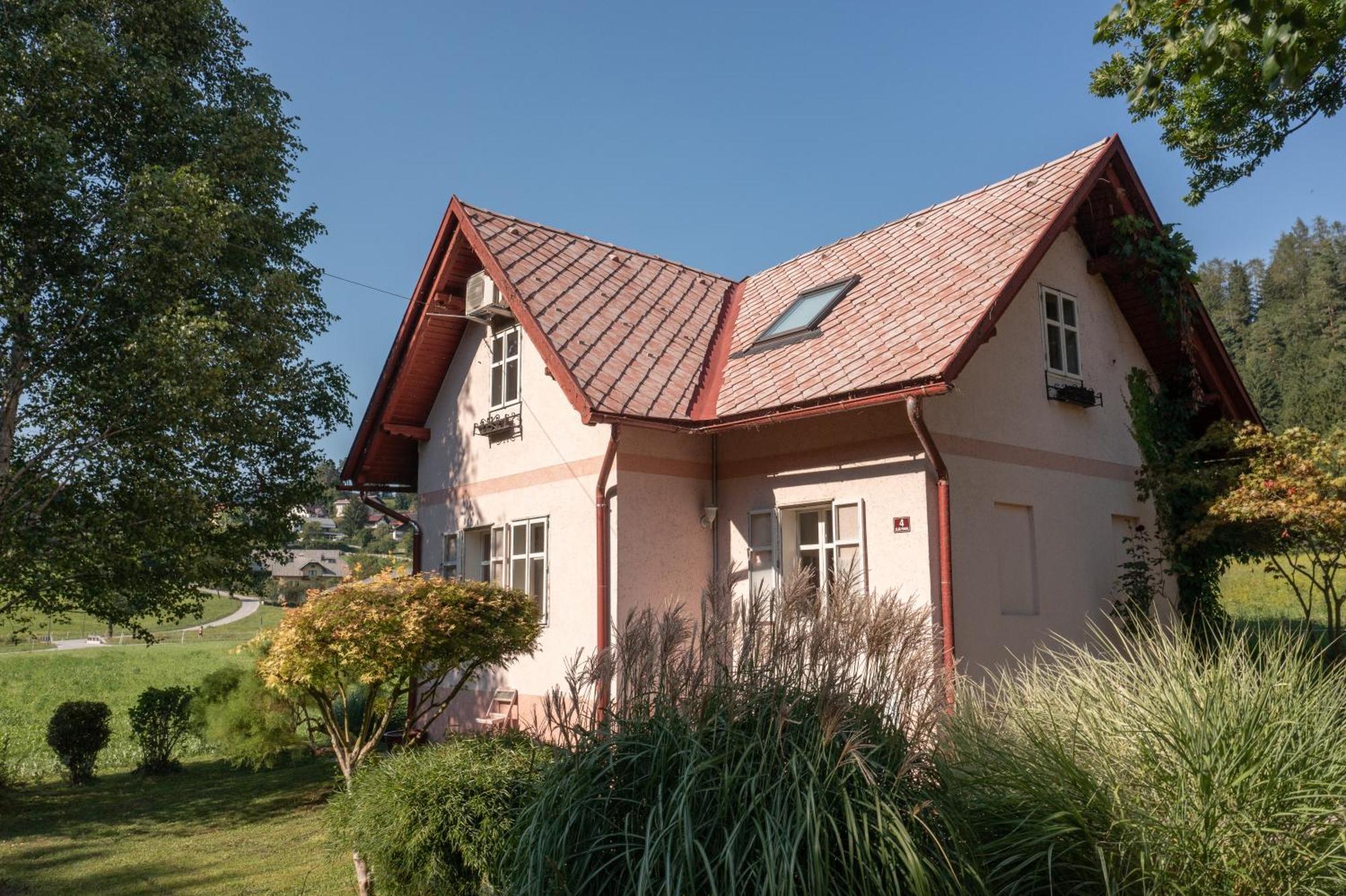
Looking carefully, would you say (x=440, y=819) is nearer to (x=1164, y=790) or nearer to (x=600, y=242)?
(x=1164, y=790)

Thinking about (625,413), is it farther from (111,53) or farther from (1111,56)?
(111,53)

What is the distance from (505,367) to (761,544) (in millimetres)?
4572

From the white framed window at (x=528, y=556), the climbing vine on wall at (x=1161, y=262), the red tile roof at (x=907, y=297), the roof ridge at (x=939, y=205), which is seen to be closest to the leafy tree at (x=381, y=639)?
the white framed window at (x=528, y=556)

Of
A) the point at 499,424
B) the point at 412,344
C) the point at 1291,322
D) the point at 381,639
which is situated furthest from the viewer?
the point at 1291,322

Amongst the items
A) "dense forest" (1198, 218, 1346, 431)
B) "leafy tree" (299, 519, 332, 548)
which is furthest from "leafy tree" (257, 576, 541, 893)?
"leafy tree" (299, 519, 332, 548)

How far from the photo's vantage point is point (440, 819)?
5887mm

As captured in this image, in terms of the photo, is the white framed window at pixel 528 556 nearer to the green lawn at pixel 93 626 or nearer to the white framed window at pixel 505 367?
the white framed window at pixel 505 367

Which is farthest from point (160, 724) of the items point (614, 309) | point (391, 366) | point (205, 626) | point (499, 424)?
point (205, 626)

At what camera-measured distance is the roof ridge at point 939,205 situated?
11.4 meters

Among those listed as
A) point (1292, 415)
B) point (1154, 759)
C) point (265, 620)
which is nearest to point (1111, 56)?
point (1154, 759)

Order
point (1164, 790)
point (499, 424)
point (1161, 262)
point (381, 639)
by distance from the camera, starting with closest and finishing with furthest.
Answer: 1. point (1164, 790)
2. point (381, 639)
3. point (1161, 262)
4. point (499, 424)

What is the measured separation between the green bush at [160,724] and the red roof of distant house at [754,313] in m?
4.27

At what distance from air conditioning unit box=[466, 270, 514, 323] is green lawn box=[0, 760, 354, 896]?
6447 mm

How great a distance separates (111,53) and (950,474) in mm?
11701
